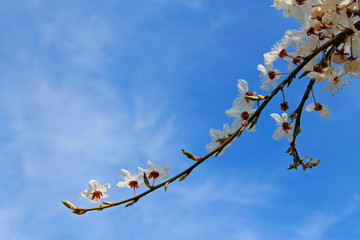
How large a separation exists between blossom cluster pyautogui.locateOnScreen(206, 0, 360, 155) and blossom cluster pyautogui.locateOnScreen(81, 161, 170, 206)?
262 millimetres

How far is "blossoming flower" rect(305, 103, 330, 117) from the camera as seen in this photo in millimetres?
1992

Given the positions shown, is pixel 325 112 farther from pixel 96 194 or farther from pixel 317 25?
pixel 96 194

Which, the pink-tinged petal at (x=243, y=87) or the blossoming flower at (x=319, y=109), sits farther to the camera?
the blossoming flower at (x=319, y=109)

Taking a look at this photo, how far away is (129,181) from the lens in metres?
1.72

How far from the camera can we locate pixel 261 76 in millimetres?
1971

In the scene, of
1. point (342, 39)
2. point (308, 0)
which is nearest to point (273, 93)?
point (342, 39)

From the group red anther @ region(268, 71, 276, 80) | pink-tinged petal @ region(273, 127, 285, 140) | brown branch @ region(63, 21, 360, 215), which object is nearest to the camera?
brown branch @ region(63, 21, 360, 215)

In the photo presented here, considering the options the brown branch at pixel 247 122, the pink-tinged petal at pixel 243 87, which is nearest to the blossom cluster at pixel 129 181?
the brown branch at pixel 247 122

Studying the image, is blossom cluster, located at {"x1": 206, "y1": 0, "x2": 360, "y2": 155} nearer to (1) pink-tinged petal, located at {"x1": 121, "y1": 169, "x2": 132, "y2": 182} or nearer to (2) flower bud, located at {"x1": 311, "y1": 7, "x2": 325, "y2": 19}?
(2) flower bud, located at {"x1": 311, "y1": 7, "x2": 325, "y2": 19}

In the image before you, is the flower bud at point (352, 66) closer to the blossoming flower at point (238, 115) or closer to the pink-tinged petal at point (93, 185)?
the blossoming flower at point (238, 115)

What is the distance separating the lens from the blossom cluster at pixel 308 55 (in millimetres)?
1584

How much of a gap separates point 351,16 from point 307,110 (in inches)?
26.1

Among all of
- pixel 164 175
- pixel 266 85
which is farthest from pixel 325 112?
pixel 164 175

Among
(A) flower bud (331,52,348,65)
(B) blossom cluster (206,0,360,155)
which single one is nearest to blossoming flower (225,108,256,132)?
(B) blossom cluster (206,0,360,155)
